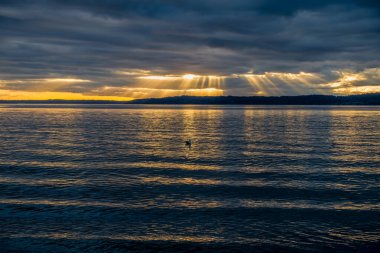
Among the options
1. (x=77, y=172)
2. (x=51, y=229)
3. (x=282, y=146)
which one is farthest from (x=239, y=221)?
(x=282, y=146)

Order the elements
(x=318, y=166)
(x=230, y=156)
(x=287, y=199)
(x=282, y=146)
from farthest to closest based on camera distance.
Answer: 1. (x=282, y=146)
2. (x=230, y=156)
3. (x=318, y=166)
4. (x=287, y=199)

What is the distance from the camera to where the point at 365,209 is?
2147cm

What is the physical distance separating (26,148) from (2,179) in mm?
17671

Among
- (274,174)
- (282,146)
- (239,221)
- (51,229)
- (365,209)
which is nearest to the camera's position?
(51,229)

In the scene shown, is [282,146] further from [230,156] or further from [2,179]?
[2,179]

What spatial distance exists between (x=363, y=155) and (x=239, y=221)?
92.0 ft

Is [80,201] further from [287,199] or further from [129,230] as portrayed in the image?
[287,199]

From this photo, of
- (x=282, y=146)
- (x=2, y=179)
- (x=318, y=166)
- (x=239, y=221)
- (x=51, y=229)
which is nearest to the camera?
(x=51, y=229)

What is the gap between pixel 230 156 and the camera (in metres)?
40.7

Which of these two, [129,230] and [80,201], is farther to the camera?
[80,201]

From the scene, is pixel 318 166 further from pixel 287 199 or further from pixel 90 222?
pixel 90 222

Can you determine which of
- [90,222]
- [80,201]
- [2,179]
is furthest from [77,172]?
[90,222]

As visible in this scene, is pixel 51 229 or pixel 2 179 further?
pixel 2 179

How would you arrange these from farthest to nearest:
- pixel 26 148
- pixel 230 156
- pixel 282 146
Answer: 1. pixel 282 146
2. pixel 26 148
3. pixel 230 156
